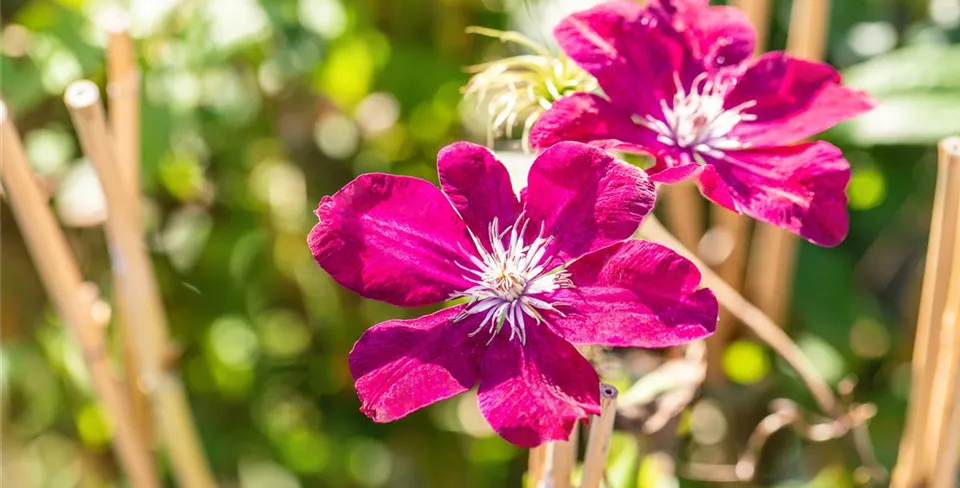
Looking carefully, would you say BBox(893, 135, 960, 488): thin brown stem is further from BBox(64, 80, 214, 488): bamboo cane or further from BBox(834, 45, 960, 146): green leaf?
BBox(64, 80, 214, 488): bamboo cane

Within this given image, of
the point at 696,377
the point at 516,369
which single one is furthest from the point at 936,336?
the point at 516,369

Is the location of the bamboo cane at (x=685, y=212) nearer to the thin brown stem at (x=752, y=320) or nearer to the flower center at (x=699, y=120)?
the thin brown stem at (x=752, y=320)

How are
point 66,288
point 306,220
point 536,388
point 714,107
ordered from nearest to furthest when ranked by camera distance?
point 536,388 < point 714,107 < point 66,288 < point 306,220

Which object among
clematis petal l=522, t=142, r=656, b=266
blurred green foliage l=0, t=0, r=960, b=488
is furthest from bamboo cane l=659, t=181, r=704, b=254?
clematis petal l=522, t=142, r=656, b=266

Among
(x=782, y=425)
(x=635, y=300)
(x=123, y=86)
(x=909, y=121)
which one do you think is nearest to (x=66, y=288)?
(x=123, y=86)

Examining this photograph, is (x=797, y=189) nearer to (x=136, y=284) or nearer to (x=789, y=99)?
(x=789, y=99)

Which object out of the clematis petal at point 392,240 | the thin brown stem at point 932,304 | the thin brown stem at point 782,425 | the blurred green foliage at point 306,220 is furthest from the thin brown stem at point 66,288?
the thin brown stem at point 932,304
